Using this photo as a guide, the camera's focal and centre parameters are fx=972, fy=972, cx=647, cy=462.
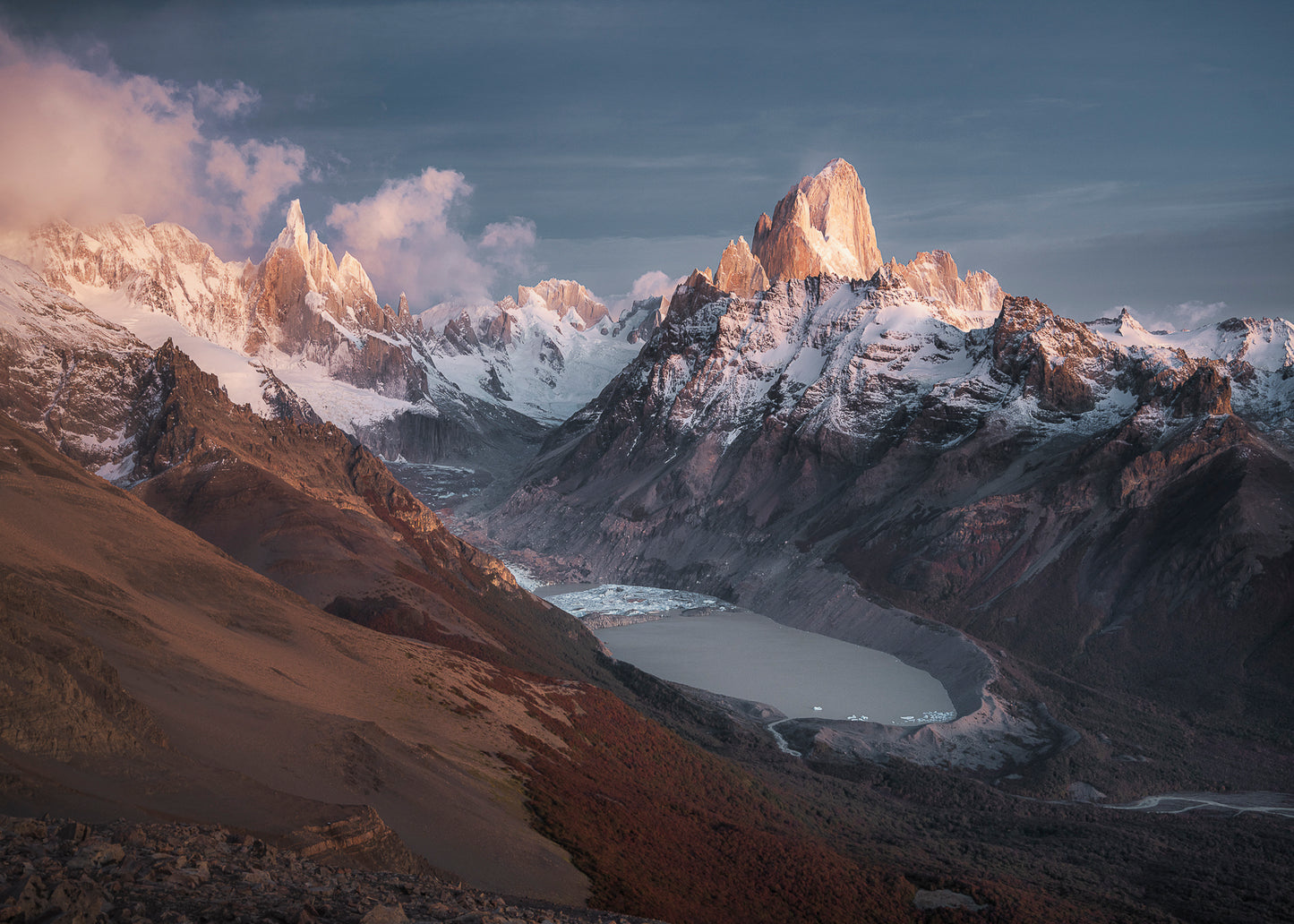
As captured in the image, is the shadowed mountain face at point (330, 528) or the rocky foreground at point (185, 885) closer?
the rocky foreground at point (185, 885)

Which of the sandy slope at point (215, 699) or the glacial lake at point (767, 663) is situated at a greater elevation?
the sandy slope at point (215, 699)

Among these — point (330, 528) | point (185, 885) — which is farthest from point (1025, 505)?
point (185, 885)

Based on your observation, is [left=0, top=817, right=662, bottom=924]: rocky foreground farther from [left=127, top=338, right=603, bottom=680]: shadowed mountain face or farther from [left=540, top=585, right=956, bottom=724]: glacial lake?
[left=540, top=585, right=956, bottom=724]: glacial lake

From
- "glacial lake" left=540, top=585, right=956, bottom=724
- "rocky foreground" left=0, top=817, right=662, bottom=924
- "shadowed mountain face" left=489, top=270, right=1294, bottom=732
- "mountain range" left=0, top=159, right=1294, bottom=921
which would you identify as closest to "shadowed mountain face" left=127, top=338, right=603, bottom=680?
"mountain range" left=0, top=159, right=1294, bottom=921

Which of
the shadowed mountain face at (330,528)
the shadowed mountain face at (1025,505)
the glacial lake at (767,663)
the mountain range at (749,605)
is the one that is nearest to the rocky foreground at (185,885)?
the mountain range at (749,605)

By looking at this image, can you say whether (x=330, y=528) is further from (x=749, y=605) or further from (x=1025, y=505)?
(x=1025, y=505)

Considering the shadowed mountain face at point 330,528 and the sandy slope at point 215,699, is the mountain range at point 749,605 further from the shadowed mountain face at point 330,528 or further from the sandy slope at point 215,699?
the shadowed mountain face at point 330,528

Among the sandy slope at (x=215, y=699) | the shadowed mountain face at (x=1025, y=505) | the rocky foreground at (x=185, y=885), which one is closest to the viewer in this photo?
the rocky foreground at (x=185, y=885)
